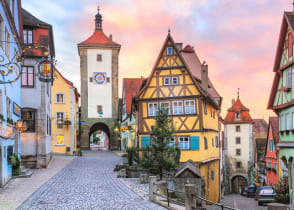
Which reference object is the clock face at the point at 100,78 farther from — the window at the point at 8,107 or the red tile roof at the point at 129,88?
the window at the point at 8,107

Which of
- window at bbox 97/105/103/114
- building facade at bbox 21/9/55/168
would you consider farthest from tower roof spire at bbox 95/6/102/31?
building facade at bbox 21/9/55/168

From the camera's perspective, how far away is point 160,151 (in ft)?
65.7

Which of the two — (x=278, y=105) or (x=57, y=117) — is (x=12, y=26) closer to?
(x=278, y=105)

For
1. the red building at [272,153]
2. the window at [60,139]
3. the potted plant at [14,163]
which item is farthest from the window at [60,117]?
the red building at [272,153]

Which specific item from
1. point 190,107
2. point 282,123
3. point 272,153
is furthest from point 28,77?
point 272,153

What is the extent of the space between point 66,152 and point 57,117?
392 cm

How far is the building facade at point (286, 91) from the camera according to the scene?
898 inches

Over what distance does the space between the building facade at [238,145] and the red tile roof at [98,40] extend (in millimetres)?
20890

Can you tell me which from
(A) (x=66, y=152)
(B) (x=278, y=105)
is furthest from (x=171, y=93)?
(A) (x=66, y=152)

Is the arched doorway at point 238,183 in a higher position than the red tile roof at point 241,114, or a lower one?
lower

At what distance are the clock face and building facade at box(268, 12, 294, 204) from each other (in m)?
32.2

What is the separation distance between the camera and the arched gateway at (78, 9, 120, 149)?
177ft

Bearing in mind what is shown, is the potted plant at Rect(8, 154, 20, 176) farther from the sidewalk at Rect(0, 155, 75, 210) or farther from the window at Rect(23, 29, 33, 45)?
the window at Rect(23, 29, 33, 45)

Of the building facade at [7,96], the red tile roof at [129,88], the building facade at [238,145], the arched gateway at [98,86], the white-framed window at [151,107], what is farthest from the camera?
the building facade at [238,145]
